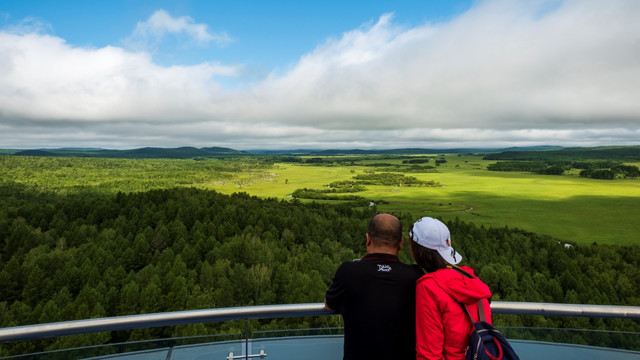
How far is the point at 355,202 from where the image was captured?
3957 inches

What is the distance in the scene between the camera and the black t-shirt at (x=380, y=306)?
9.22ft

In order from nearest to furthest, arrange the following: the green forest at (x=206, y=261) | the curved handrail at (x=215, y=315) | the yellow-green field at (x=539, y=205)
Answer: the curved handrail at (x=215, y=315)
the green forest at (x=206, y=261)
the yellow-green field at (x=539, y=205)

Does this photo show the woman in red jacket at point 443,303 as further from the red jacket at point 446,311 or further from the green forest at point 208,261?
the green forest at point 208,261

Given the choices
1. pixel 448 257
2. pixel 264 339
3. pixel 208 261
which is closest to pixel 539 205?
pixel 208 261

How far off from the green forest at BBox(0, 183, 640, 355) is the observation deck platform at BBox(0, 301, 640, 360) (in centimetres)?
651

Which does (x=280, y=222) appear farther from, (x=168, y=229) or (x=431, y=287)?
(x=431, y=287)

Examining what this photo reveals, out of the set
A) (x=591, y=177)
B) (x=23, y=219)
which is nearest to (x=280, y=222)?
(x=23, y=219)

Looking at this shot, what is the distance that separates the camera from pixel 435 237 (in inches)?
110

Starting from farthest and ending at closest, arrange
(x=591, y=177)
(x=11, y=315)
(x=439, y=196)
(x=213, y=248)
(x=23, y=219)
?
(x=591, y=177) → (x=439, y=196) → (x=23, y=219) → (x=213, y=248) → (x=11, y=315)

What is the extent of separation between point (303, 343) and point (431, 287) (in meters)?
2.12

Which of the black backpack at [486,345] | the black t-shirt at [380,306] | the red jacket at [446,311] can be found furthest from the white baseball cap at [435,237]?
the black backpack at [486,345]

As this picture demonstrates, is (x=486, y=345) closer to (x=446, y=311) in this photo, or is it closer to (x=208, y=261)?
(x=446, y=311)

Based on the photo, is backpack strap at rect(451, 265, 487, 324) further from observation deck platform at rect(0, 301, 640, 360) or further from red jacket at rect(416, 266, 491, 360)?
observation deck platform at rect(0, 301, 640, 360)

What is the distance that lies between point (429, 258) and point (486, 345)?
2.38ft
